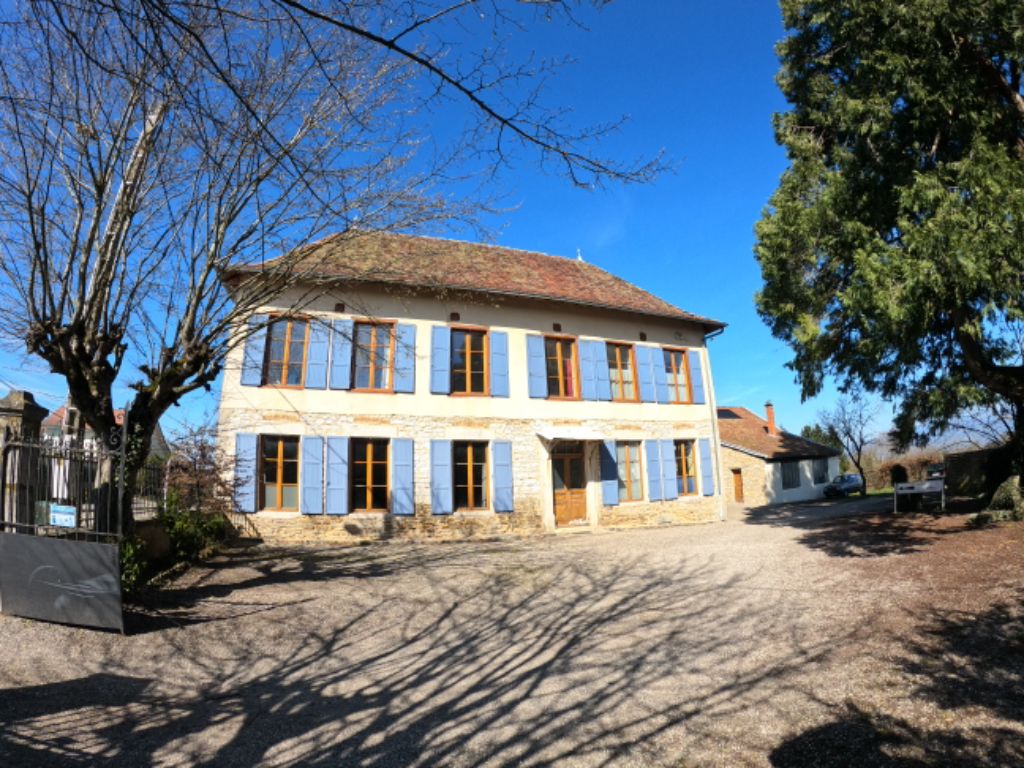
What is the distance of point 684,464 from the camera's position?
646 inches

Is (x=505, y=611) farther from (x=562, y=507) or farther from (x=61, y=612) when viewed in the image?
(x=562, y=507)

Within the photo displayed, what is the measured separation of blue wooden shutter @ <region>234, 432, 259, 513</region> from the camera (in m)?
12.0

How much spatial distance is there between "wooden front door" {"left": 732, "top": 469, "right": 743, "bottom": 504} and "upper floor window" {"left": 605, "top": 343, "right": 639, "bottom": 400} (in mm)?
14351

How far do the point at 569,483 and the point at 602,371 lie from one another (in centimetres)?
297

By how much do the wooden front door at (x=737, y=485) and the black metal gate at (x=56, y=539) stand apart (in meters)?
26.2

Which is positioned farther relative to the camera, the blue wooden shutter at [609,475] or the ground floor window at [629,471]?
the ground floor window at [629,471]

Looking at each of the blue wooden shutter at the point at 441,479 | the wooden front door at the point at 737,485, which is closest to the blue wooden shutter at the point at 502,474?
the blue wooden shutter at the point at 441,479

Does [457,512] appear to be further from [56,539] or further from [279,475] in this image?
[56,539]

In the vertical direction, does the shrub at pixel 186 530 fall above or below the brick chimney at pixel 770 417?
below

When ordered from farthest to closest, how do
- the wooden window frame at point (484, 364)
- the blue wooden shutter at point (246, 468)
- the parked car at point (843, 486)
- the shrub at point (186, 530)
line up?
the parked car at point (843, 486) → the wooden window frame at point (484, 364) → the blue wooden shutter at point (246, 468) → the shrub at point (186, 530)

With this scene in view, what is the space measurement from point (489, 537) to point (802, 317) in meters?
8.07

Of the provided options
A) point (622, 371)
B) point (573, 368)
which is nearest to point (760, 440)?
point (622, 371)

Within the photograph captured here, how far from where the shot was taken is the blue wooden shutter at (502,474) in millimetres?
13977

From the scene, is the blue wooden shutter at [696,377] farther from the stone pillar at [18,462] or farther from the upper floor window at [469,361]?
the stone pillar at [18,462]
